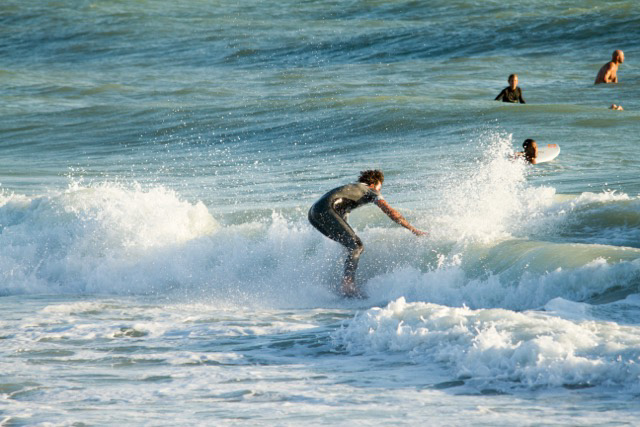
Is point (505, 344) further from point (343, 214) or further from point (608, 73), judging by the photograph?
point (608, 73)

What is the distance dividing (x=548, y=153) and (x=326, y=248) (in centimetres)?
572

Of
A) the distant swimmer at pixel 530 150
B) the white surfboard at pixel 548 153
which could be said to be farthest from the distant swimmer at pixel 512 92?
the distant swimmer at pixel 530 150

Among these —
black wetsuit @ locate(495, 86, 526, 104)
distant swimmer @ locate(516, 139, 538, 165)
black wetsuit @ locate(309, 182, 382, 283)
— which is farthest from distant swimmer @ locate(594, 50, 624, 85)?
black wetsuit @ locate(309, 182, 382, 283)

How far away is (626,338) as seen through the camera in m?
6.61

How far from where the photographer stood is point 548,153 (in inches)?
604

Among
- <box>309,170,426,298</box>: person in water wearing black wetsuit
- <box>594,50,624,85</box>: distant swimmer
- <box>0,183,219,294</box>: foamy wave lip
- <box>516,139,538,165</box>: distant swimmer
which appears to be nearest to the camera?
<box>309,170,426,298</box>: person in water wearing black wetsuit

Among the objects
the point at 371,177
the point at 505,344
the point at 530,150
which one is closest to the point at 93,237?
the point at 371,177

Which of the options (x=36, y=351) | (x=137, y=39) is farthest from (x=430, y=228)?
(x=137, y=39)

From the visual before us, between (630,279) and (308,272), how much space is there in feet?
11.9

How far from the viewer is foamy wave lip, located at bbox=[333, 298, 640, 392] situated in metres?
6.04

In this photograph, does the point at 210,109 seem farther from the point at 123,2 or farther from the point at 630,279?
the point at 123,2

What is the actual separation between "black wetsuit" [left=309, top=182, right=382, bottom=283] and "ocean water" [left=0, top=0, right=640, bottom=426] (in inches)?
18.4

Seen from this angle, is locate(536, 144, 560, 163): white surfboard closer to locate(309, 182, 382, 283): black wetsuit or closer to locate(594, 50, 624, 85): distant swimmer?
locate(309, 182, 382, 283): black wetsuit

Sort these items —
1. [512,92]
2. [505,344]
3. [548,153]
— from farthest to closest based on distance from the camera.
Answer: [512,92] < [548,153] < [505,344]
